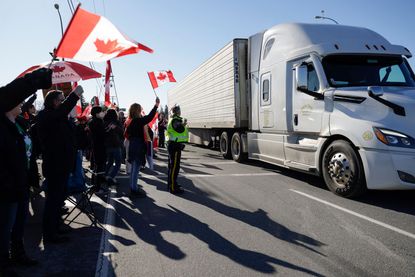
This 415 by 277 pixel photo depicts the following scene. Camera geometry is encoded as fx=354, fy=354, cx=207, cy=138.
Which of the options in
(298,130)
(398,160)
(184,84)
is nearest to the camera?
(398,160)

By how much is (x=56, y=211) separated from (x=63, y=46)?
2.09 meters

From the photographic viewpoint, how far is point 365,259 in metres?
3.77

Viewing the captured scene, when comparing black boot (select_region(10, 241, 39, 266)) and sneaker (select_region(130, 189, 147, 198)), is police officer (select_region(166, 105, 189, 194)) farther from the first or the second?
black boot (select_region(10, 241, 39, 266))

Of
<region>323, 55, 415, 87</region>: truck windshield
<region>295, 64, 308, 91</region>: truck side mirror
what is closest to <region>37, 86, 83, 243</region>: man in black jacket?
<region>295, 64, 308, 91</region>: truck side mirror

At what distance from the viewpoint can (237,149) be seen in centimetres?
1173

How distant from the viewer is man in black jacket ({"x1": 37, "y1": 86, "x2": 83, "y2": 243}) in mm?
4215

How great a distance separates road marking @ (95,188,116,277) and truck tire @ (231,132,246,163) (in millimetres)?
5615

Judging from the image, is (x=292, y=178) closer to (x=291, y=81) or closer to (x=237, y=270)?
(x=291, y=81)

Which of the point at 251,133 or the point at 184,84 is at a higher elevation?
the point at 184,84

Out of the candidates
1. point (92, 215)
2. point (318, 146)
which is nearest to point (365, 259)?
point (318, 146)

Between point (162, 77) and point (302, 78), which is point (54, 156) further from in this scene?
point (162, 77)

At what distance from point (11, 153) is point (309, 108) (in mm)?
5703

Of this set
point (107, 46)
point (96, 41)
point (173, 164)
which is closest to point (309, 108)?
point (173, 164)

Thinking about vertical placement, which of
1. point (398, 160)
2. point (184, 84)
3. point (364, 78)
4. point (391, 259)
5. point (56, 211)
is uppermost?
point (184, 84)
